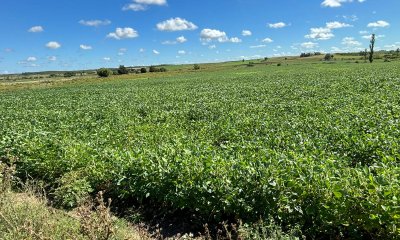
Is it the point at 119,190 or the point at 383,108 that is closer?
the point at 119,190

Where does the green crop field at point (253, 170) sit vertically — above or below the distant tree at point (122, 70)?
above

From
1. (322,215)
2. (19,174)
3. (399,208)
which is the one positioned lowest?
(19,174)

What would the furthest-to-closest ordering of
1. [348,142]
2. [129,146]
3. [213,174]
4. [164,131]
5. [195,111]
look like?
[195,111] < [164,131] < [129,146] < [348,142] < [213,174]

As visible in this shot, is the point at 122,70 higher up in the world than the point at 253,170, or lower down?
lower down

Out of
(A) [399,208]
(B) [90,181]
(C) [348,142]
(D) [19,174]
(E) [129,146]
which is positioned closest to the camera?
(A) [399,208]

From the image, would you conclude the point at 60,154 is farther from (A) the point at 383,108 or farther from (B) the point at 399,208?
(A) the point at 383,108

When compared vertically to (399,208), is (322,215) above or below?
below

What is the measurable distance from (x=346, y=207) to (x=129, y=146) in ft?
22.6

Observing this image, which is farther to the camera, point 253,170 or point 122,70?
point 122,70

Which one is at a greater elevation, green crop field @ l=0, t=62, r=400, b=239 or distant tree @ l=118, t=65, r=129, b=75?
green crop field @ l=0, t=62, r=400, b=239

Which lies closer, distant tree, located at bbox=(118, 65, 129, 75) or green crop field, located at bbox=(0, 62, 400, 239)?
green crop field, located at bbox=(0, 62, 400, 239)

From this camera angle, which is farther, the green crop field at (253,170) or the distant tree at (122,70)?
the distant tree at (122,70)

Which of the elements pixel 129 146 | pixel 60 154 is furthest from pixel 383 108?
pixel 60 154

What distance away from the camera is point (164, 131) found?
486 inches
